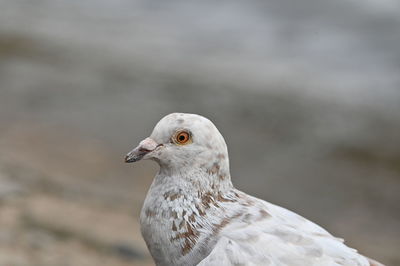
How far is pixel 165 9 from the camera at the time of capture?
16.2 m

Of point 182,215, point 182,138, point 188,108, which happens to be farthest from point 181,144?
point 188,108

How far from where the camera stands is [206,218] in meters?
4.29

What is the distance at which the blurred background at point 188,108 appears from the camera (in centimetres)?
830

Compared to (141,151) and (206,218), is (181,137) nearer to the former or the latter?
(141,151)

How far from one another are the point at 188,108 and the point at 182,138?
7.77 meters

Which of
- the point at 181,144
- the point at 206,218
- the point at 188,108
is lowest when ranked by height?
the point at 206,218

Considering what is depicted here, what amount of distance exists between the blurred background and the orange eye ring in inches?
125

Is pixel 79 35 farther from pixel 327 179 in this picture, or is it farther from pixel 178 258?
pixel 178 258

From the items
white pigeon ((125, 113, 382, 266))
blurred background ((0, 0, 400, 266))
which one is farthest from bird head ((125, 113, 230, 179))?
blurred background ((0, 0, 400, 266))

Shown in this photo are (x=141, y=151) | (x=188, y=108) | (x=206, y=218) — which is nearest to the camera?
(x=141, y=151)

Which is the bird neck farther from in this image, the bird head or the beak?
the beak

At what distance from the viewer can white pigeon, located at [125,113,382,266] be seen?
13.3ft

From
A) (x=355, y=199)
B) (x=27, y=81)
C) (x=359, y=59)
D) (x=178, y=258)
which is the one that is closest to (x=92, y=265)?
(x=178, y=258)

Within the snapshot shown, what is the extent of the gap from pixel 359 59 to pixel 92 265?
8.38 metres
